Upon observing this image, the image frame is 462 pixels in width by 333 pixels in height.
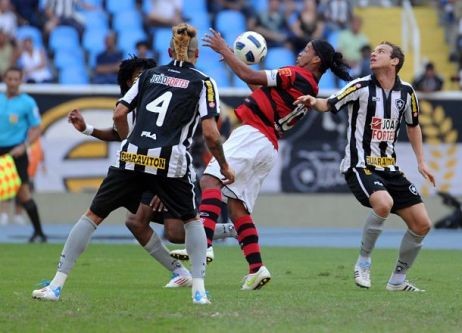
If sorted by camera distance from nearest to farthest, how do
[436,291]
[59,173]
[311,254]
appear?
[436,291] → [311,254] → [59,173]

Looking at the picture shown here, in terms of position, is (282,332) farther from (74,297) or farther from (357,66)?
(357,66)

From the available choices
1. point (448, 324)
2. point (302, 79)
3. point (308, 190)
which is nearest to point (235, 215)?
point (302, 79)

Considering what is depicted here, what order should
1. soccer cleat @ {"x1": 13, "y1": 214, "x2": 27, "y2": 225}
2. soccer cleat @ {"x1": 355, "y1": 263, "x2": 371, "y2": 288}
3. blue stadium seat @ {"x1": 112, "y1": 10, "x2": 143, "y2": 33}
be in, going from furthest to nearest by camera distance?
blue stadium seat @ {"x1": 112, "y1": 10, "x2": 143, "y2": 33}, soccer cleat @ {"x1": 13, "y1": 214, "x2": 27, "y2": 225}, soccer cleat @ {"x1": 355, "y1": 263, "x2": 371, "y2": 288}

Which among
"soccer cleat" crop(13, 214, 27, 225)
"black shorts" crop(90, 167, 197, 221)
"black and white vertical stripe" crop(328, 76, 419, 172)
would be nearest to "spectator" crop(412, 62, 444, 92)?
"soccer cleat" crop(13, 214, 27, 225)

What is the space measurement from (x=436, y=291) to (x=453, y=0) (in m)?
18.6

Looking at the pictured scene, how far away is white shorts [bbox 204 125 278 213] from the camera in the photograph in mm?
11758

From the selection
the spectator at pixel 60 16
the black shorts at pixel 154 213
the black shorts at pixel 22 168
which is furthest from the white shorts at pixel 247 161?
the spectator at pixel 60 16

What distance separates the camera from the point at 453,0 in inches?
1135

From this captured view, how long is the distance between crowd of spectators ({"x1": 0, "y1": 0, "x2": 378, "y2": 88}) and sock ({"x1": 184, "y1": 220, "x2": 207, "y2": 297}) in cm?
1559

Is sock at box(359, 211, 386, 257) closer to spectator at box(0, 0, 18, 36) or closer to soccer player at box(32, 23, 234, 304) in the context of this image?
soccer player at box(32, 23, 234, 304)

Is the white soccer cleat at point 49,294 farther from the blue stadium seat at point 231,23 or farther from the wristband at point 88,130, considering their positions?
the blue stadium seat at point 231,23

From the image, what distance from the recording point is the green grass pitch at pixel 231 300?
8430 millimetres

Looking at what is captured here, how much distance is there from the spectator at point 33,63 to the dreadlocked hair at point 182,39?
14.9 meters

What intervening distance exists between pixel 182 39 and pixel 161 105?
1.77 feet
